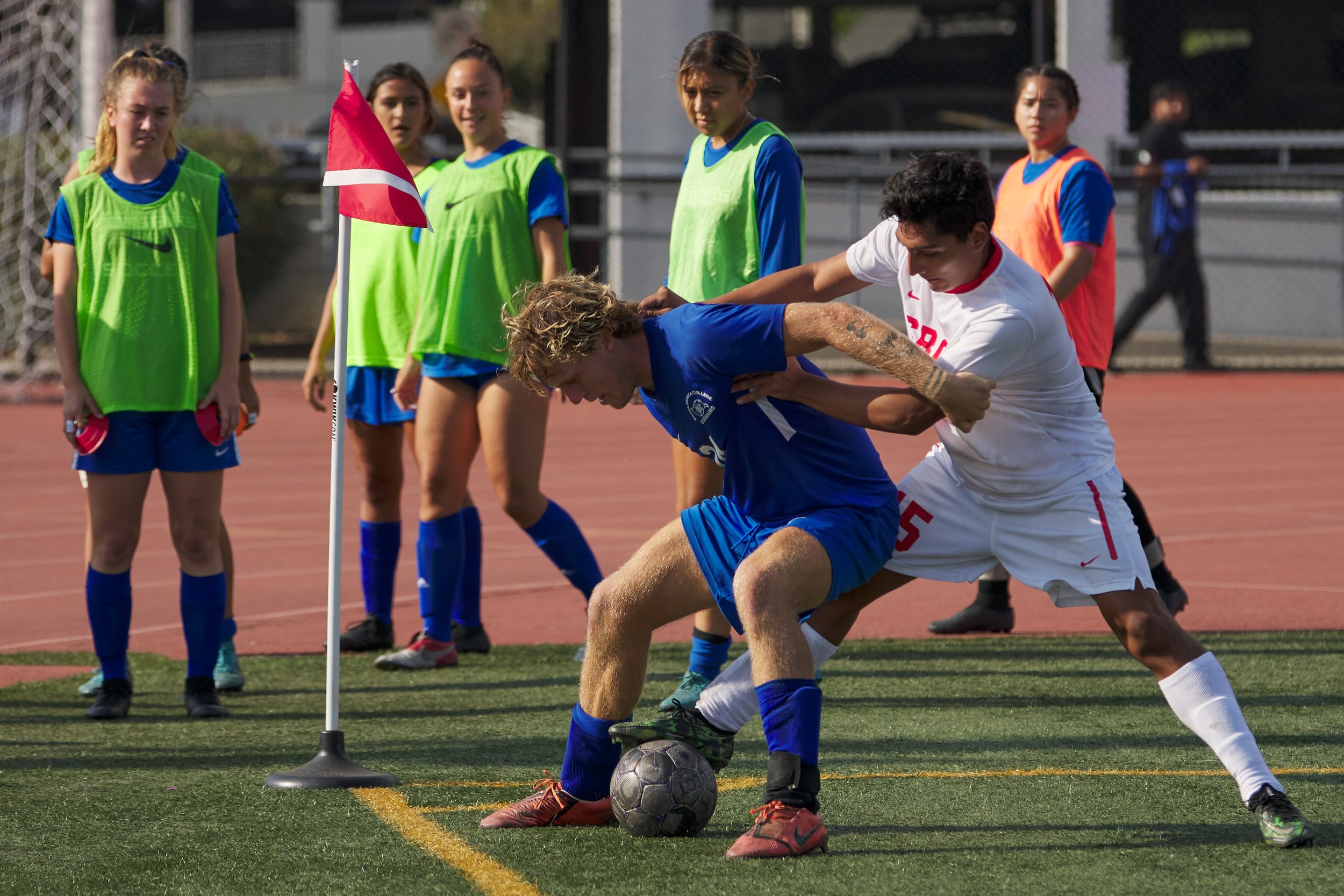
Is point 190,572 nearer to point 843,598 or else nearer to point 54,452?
point 843,598

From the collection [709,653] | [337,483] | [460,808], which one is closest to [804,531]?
[460,808]

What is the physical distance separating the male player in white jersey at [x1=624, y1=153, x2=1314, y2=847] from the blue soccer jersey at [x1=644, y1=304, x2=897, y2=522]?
82 millimetres

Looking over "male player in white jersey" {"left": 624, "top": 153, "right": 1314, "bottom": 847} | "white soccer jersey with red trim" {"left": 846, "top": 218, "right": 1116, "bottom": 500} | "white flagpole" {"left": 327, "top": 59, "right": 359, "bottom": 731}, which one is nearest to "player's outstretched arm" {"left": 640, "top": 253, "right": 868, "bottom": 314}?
"male player in white jersey" {"left": 624, "top": 153, "right": 1314, "bottom": 847}

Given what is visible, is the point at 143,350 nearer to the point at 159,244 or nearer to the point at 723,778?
the point at 159,244

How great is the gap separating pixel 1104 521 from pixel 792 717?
96 centimetres

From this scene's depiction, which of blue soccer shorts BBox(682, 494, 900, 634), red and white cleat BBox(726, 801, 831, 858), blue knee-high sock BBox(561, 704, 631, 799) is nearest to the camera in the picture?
red and white cleat BBox(726, 801, 831, 858)

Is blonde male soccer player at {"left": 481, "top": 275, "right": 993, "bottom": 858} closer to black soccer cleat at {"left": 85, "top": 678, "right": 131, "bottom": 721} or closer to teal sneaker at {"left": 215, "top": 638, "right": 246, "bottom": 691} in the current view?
black soccer cleat at {"left": 85, "top": 678, "right": 131, "bottom": 721}

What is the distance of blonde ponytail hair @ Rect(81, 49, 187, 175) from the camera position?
19.0 feet

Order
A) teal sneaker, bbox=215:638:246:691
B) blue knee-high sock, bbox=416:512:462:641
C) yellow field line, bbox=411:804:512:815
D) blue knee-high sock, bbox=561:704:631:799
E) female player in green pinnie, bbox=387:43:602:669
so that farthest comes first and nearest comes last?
blue knee-high sock, bbox=416:512:462:641
female player in green pinnie, bbox=387:43:602:669
teal sneaker, bbox=215:638:246:691
yellow field line, bbox=411:804:512:815
blue knee-high sock, bbox=561:704:631:799

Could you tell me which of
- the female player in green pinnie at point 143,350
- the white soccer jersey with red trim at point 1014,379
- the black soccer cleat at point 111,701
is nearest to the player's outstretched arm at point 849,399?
the white soccer jersey with red trim at point 1014,379

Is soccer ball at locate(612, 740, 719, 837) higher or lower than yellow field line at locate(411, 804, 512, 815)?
higher

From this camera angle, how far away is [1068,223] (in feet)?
22.2

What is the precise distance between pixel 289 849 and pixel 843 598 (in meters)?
1.53

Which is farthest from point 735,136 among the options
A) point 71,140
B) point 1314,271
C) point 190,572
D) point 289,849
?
point 1314,271
